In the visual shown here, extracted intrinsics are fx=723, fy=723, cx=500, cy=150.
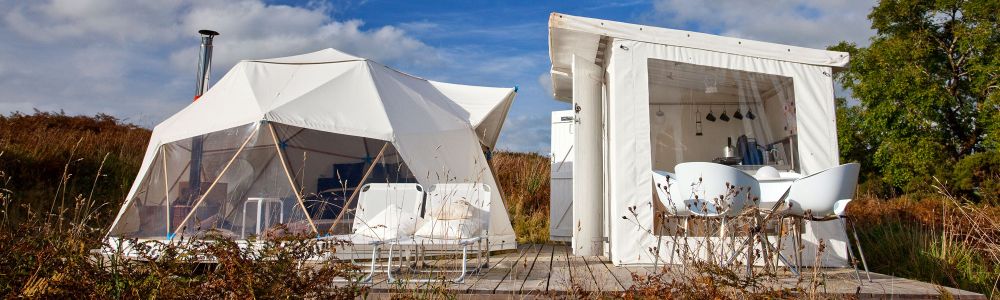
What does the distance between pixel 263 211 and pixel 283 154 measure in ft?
1.78

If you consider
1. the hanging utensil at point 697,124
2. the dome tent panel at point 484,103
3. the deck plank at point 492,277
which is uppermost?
the dome tent panel at point 484,103

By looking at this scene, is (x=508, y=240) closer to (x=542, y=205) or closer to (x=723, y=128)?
(x=723, y=128)

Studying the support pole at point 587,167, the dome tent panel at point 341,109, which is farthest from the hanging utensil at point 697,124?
the dome tent panel at point 341,109

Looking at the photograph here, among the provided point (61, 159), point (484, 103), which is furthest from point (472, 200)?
point (61, 159)

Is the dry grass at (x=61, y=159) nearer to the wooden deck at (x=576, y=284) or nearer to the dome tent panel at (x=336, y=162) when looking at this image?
the dome tent panel at (x=336, y=162)

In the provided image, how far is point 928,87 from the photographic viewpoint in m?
14.8

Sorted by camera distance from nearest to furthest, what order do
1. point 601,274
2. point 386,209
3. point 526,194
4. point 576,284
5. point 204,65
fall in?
point 576,284, point 601,274, point 386,209, point 204,65, point 526,194

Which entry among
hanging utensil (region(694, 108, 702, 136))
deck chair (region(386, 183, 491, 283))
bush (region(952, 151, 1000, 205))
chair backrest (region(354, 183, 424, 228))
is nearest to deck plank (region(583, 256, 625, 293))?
deck chair (region(386, 183, 491, 283))

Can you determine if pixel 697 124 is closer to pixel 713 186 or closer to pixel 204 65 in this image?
pixel 713 186

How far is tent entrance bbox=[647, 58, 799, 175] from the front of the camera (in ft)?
17.5

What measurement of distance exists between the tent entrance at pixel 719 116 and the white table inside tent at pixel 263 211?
3179mm

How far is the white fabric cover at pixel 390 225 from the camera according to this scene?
4.81 metres

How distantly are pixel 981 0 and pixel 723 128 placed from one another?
473 inches

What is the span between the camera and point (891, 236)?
5938 millimetres
